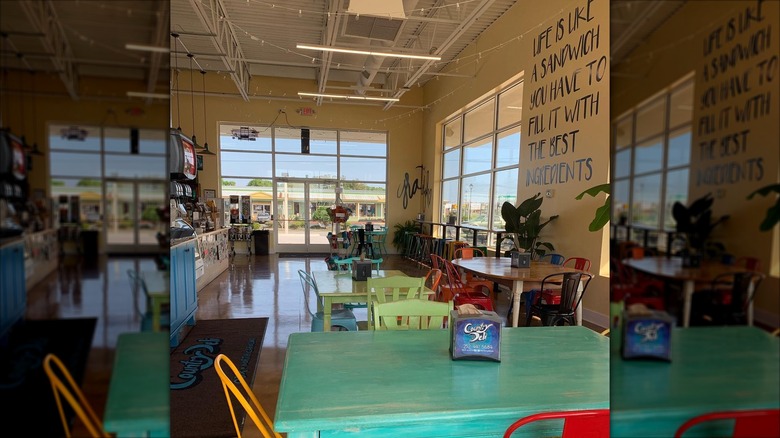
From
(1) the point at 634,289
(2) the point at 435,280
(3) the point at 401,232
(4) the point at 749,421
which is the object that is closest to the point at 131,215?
(1) the point at 634,289

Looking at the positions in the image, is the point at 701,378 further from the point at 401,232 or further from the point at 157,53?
the point at 401,232

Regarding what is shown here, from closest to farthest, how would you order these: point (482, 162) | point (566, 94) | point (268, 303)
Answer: point (566, 94)
point (268, 303)
point (482, 162)

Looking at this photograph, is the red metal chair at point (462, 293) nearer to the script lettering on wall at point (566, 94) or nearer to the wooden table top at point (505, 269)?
the wooden table top at point (505, 269)

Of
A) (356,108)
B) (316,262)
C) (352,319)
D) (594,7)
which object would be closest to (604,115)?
(594,7)

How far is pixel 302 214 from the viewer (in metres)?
11.8

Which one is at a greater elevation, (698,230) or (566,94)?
(566,94)

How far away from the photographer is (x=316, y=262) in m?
9.72

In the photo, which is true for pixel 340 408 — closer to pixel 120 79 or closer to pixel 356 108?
pixel 120 79

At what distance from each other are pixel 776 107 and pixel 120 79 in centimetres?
66

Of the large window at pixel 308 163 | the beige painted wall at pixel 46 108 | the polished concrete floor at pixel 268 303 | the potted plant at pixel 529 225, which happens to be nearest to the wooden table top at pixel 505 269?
the polished concrete floor at pixel 268 303

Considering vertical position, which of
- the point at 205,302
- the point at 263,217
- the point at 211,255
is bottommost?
the point at 205,302

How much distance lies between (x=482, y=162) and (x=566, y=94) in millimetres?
3250

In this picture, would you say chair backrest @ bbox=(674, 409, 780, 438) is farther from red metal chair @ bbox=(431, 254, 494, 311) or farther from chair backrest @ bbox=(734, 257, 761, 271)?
red metal chair @ bbox=(431, 254, 494, 311)

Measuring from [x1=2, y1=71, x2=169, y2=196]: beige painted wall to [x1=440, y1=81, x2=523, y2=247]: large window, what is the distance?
707 centimetres
